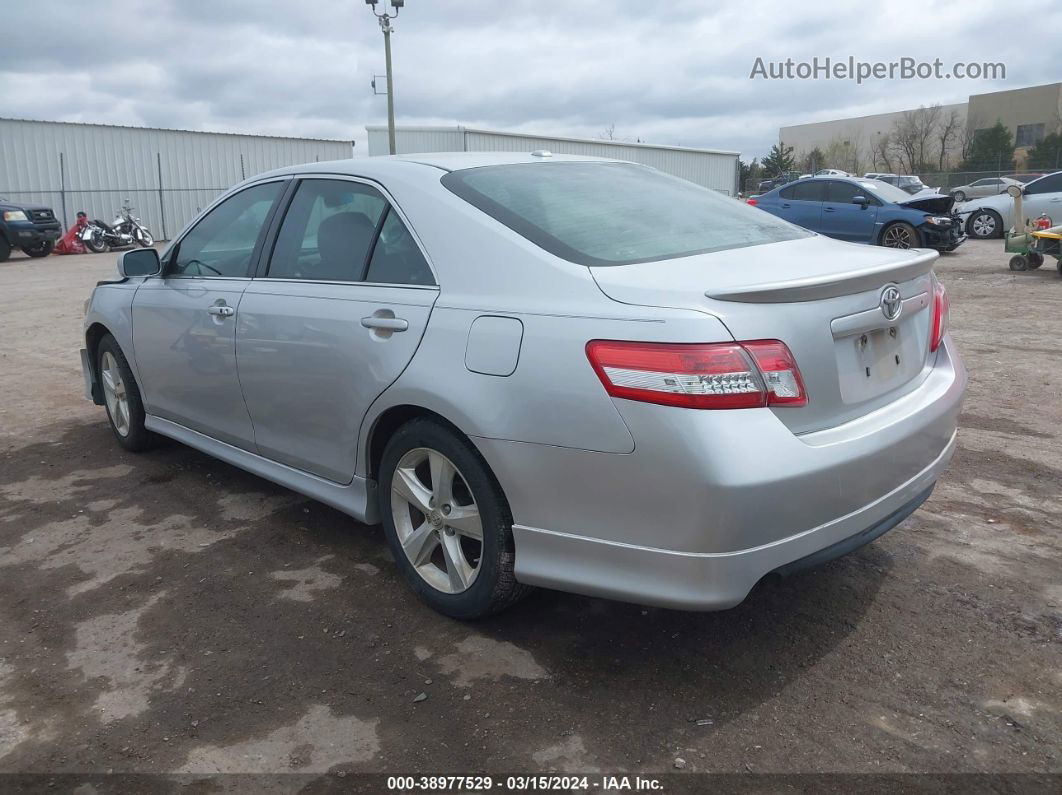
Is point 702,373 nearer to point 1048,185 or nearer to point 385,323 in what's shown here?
point 385,323

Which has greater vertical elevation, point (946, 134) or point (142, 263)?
point (946, 134)

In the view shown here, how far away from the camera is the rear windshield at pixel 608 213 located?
9.64 feet

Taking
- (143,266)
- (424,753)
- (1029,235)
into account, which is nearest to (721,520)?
(424,753)

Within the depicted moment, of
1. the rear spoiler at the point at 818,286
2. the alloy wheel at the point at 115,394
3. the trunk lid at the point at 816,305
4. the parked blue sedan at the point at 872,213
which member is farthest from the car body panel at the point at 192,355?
the parked blue sedan at the point at 872,213

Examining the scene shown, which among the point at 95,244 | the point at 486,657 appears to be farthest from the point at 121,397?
the point at 95,244

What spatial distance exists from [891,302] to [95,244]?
2485 centimetres

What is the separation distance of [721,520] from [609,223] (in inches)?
46.7

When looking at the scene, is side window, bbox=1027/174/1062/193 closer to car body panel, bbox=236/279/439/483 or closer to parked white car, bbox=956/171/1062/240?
parked white car, bbox=956/171/1062/240

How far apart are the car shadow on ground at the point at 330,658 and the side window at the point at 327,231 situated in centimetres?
119

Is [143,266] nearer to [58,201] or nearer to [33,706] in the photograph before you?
[33,706]

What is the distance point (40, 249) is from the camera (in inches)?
846

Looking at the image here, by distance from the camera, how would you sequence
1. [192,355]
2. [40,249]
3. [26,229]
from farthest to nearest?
[40,249]
[26,229]
[192,355]

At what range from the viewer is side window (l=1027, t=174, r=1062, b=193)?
18.7m

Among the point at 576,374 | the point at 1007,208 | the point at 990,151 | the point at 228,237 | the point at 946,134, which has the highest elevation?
the point at 946,134
